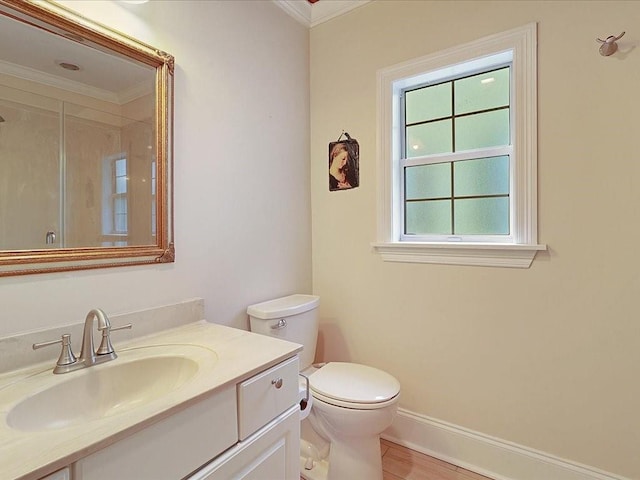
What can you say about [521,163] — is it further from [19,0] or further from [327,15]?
[19,0]

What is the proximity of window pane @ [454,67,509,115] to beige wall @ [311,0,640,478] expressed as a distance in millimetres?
204

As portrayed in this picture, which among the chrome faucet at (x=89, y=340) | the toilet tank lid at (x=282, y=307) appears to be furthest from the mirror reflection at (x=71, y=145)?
the toilet tank lid at (x=282, y=307)

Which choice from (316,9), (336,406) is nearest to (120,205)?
(336,406)

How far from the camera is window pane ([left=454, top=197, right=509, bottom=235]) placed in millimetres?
1659

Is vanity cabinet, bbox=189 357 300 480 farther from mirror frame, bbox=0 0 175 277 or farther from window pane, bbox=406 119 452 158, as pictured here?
window pane, bbox=406 119 452 158

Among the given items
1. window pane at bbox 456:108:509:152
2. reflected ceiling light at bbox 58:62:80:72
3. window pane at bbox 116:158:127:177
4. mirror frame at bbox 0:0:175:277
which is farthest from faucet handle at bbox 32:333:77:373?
window pane at bbox 456:108:509:152

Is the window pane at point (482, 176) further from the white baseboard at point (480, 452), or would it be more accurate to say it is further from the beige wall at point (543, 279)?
the white baseboard at point (480, 452)

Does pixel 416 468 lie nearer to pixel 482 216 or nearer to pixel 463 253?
pixel 463 253

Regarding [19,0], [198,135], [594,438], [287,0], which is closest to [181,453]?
[198,135]

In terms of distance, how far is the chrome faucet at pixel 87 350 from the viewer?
0.96 m

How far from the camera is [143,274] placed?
1.29 meters

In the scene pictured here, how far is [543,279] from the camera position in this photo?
1483 millimetres

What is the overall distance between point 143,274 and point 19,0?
0.93 metres

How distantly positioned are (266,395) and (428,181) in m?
1.43
